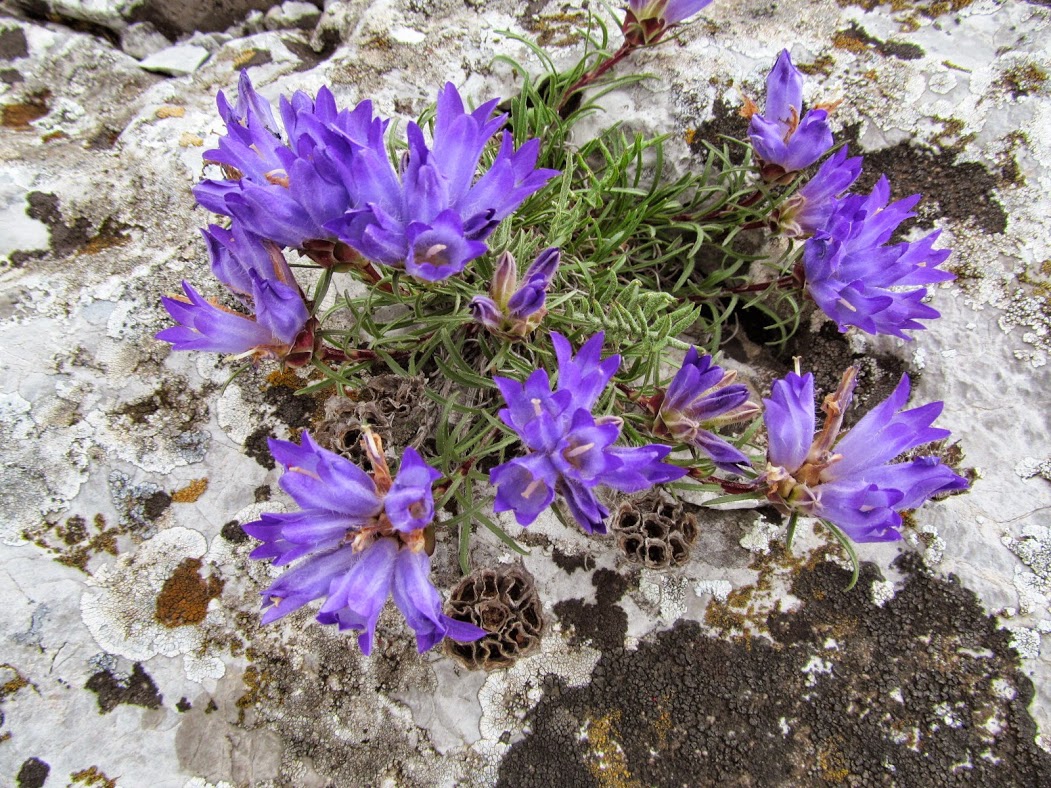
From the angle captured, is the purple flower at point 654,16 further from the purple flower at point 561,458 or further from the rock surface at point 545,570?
the purple flower at point 561,458

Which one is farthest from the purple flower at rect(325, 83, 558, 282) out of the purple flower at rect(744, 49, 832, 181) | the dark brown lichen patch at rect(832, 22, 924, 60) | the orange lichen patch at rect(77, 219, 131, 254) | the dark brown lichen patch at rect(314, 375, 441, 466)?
the dark brown lichen patch at rect(832, 22, 924, 60)

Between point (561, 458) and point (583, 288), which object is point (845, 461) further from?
point (583, 288)

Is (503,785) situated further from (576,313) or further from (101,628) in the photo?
(576,313)

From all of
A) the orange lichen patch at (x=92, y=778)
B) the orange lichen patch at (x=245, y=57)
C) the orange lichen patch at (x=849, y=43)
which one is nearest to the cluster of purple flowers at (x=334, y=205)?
the orange lichen patch at (x=92, y=778)

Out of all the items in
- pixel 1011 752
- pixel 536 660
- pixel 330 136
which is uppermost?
pixel 330 136

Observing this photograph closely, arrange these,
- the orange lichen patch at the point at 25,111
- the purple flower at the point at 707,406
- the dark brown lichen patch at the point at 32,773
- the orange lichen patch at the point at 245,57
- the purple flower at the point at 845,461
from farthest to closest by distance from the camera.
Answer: the orange lichen patch at the point at 245,57 → the orange lichen patch at the point at 25,111 → the dark brown lichen patch at the point at 32,773 → the purple flower at the point at 707,406 → the purple flower at the point at 845,461

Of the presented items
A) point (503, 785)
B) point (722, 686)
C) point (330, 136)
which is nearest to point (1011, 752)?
point (722, 686)

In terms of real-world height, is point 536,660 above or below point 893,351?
below
